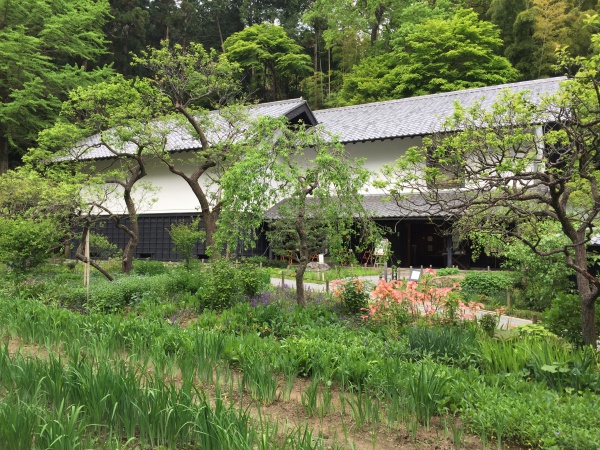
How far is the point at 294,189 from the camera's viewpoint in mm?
9273

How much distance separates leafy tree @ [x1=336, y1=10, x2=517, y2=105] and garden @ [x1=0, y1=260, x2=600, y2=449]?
2206cm

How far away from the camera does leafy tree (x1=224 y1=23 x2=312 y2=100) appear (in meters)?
34.2

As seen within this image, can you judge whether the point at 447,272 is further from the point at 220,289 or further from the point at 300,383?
the point at 300,383

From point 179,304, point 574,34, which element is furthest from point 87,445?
point 574,34

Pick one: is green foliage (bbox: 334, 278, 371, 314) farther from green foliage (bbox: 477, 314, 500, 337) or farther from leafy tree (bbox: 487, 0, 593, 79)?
leafy tree (bbox: 487, 0, 593, 79)

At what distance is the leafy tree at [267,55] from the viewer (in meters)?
34.2

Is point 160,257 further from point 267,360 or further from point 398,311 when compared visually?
point 267,360

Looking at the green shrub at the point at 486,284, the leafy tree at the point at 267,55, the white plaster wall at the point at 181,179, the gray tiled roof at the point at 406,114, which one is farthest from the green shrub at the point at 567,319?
the leafy tree at the point at 267,55

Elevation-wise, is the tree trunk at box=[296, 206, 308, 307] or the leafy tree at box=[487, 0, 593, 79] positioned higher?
the leafy tree at box=[487, 0, 593, 79]

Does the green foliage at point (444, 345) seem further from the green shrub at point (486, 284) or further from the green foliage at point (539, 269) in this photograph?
the green shrub at point (486, 284)

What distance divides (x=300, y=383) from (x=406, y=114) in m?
18.9

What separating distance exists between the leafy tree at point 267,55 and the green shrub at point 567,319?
3070cm

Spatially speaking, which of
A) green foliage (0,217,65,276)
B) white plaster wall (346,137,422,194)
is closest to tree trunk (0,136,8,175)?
green foliage (0,217,65,276)

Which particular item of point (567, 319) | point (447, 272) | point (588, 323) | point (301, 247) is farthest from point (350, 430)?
point (447, 272)
